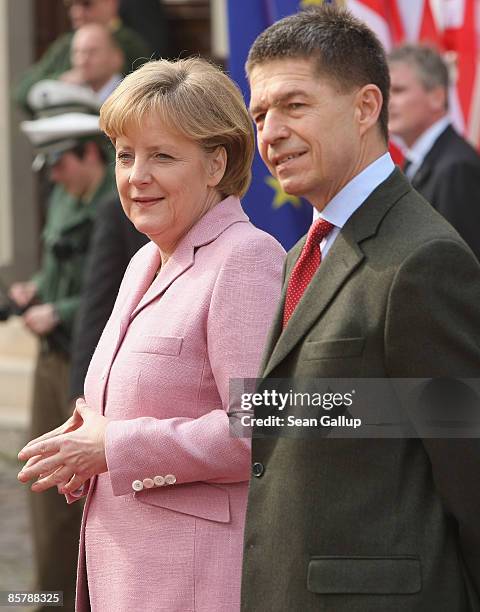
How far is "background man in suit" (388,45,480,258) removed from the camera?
16.7 ft

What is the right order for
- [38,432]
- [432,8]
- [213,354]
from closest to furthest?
1. [213,354]
2. [38,432]
3. [432,8]

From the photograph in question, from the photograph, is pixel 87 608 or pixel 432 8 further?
pixel 432 8

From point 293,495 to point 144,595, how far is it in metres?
0.55

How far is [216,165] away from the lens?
2932 millimetres

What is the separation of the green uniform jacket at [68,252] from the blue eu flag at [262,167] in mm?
867

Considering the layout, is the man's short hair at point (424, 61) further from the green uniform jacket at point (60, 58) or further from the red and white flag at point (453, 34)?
the green uniform jacket at point (60, 58)

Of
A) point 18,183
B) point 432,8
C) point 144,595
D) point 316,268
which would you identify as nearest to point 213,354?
point 316,268

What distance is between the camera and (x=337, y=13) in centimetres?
258

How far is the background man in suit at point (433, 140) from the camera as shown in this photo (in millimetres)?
5094

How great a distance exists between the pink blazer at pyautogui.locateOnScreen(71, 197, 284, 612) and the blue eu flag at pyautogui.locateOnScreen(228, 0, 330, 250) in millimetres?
1885

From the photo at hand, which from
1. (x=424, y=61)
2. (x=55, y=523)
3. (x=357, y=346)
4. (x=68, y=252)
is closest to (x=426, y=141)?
(x=424, y=61)

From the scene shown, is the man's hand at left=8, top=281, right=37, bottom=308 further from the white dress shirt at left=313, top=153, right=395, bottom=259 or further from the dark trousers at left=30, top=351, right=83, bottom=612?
the white dress shirt at left=313, top=153, right=395, bottom=259

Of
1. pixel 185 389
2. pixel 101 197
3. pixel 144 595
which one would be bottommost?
pixel 101 197

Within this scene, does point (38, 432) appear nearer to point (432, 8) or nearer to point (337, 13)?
point (432, 8)
